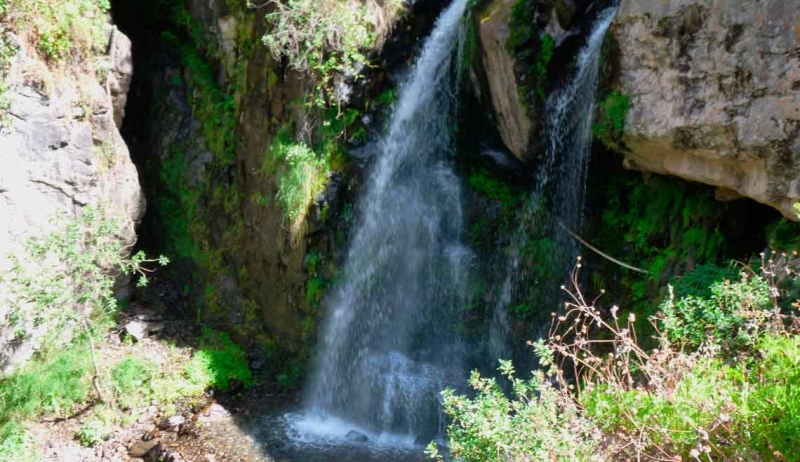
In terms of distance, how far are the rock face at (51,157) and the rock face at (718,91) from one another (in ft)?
21.1

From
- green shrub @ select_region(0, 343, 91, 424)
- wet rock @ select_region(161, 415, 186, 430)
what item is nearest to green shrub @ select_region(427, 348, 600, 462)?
wet rock @ select_region(161, 415, 186, 430)

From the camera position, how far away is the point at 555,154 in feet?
24.6

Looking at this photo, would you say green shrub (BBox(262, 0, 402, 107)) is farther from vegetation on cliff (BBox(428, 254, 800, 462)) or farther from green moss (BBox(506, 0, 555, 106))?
vegetation on cliff (BBox(428, 254, 800, 462))

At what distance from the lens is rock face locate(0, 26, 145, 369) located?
24.8 feet

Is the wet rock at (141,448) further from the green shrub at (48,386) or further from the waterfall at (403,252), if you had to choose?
the waterfall at (403,252)

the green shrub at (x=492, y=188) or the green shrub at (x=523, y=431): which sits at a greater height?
the green shrub at (x=492, y=188)

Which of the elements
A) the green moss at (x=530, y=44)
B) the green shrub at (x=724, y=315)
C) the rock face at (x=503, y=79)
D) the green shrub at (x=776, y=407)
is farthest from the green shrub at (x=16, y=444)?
the green shrub at (x=776, y=407)

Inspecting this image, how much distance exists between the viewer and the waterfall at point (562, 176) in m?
7.11

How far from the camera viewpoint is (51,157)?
8.02 metres

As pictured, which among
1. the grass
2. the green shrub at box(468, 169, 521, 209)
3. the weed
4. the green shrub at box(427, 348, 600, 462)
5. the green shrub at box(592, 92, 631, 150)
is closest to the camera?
the green shrub at box(427, 348, 600, 462)

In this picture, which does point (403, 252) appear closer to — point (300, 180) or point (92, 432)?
point (300, 180)

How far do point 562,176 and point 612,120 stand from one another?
1.11m

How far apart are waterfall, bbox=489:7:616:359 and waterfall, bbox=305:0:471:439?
0.79 metres

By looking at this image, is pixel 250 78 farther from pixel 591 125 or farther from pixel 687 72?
pixel 687 72
